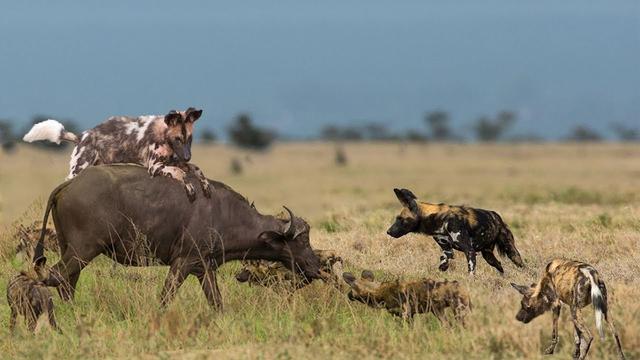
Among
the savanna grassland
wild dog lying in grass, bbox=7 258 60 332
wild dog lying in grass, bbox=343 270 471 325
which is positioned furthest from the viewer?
wild dog lying in grass, bbox=7 258 60 332

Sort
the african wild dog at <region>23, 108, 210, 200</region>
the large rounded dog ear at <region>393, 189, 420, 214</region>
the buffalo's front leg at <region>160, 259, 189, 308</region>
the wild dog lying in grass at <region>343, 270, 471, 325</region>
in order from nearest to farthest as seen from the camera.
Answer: the wild dog lying in grass at <region>343, 270, 471, 325</region> < the buffalo's front leg at <region>160, 259, 189, 308</region> < the african wild dog at <region>23, 108, 210, 200</region> < the large rounded dog ear at <region>393, 189, 420, 214</region>

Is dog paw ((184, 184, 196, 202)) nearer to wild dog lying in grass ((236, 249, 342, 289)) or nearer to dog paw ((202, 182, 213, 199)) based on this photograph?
dog paw ((202, 182, 213, 199))

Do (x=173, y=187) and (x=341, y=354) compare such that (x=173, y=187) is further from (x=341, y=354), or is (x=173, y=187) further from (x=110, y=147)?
(x=341, y=354)

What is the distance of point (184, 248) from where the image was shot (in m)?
10.0

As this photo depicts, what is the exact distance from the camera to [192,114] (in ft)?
34.1

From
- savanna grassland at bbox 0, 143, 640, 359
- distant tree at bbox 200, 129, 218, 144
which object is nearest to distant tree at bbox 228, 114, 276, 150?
distant tree at bbox 200, 129, 218, 144

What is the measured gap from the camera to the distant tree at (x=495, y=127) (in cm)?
11669

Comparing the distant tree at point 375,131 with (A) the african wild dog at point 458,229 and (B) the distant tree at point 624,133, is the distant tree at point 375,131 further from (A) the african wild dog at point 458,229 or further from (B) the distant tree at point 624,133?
(A) the african wild dog at point 458,229

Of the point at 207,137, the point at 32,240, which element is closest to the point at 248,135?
the point at 207,137

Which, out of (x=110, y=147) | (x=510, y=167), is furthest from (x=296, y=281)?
(x=510, y=167)

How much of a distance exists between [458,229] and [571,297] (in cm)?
425

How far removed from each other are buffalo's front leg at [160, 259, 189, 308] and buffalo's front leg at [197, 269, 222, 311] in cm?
21

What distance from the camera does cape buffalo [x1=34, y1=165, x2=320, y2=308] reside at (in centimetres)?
979

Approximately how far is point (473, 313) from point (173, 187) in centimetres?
317
